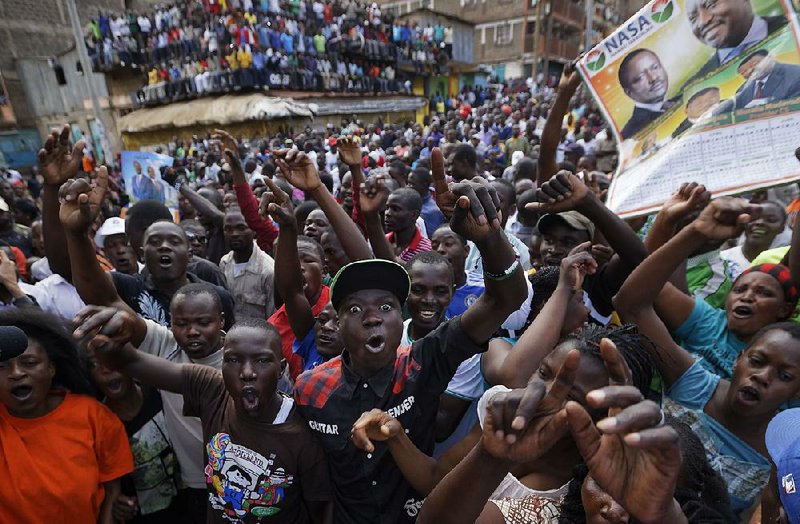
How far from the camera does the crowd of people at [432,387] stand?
47.4 inches

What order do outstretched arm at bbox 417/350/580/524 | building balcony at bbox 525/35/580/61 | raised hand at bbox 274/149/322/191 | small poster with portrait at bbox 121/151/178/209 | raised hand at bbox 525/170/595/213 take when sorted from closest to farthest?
1. outstretched arm at bbox 417/350/580/524
2. raised hand at bbox 525/170/595/213
3. raised hand at bbox 274/149/322/191
4. small poster with portrait at bbox 121/151/178/209
5. building balcony at bbox 525/35/580/61

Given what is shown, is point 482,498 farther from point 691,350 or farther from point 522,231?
point 522,231

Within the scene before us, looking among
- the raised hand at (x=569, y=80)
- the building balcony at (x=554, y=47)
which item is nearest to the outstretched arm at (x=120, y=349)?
the raised hand at (x=569, y=80)

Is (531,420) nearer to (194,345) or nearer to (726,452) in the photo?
(726,452)

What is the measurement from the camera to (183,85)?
72.7ft

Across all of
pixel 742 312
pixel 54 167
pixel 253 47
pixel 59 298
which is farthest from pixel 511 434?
pixel 253 47

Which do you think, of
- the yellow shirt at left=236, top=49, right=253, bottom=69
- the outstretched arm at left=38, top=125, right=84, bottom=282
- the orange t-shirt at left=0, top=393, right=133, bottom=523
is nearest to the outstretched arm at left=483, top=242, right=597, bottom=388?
the orange t-shirt at left=0, top=393, right=133, bottom=523

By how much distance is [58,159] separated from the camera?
8.28ft

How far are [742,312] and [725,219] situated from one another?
0.63m

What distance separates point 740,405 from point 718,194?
102 centimetres

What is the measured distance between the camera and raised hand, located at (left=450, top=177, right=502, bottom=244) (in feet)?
4.99

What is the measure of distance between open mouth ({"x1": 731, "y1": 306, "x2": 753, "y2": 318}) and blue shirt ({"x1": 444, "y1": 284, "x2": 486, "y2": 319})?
1.18 meters

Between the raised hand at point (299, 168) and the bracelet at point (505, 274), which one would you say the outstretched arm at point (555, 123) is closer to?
the raised hand at point (299, 168)

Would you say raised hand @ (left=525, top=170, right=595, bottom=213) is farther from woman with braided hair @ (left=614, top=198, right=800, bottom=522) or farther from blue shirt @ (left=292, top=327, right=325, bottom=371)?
blue shirt @ (left=292, top=327, right=325, bottom=371)
